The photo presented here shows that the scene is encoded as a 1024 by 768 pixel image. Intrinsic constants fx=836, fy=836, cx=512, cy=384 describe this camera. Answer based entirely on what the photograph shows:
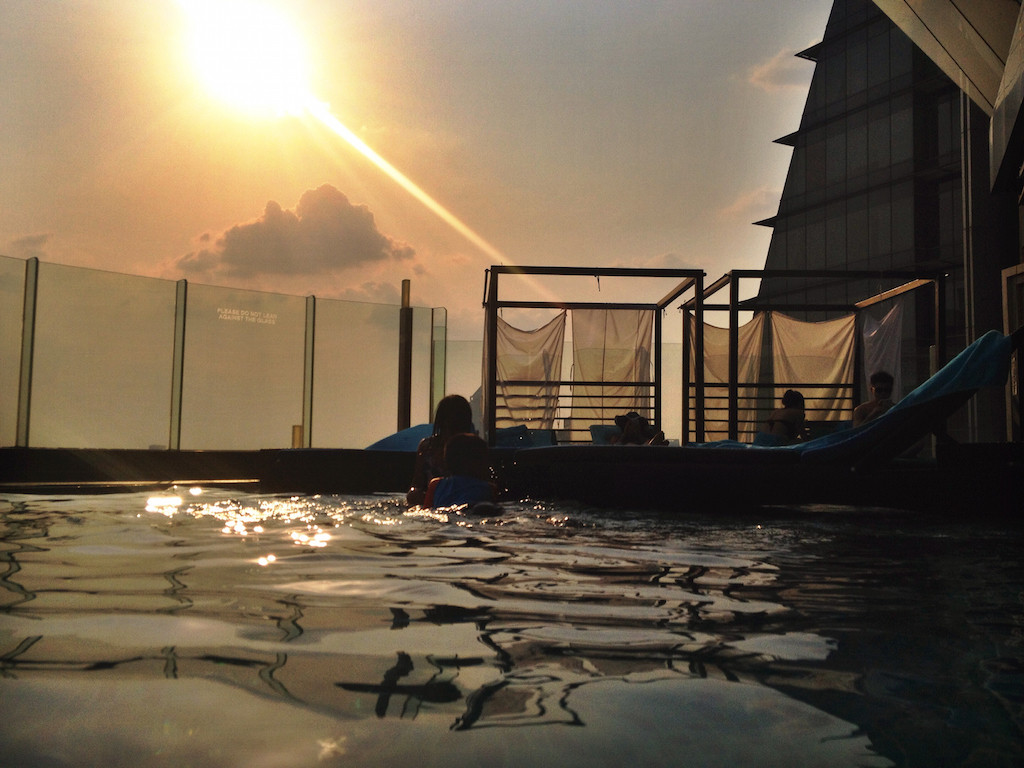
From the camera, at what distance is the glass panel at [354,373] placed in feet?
33.2

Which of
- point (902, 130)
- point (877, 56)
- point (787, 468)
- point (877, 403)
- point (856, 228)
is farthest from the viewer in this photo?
point (856, 228)

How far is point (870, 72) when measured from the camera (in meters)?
21.4

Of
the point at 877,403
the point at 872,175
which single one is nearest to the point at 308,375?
the point at 877,403

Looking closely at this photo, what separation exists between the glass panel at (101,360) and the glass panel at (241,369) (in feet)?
0.95

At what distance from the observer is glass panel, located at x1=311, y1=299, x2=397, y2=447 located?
10133mm

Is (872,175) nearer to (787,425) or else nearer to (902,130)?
(902,130)

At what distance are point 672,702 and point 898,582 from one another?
1.39m

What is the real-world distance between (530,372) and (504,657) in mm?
8806

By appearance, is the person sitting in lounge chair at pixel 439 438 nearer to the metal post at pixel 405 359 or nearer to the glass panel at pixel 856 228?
the metal post at pixel 405 359

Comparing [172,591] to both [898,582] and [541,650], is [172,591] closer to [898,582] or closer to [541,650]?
[541,650]

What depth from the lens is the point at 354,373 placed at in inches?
409

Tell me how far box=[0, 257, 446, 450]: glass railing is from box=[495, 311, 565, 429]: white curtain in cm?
125

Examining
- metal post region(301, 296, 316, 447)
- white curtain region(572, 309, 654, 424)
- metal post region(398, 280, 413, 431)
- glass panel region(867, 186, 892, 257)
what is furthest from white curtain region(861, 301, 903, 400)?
glass panel region(867, 186, 892, 257)

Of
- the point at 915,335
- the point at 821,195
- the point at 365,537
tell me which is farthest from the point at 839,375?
the point at 821,195
